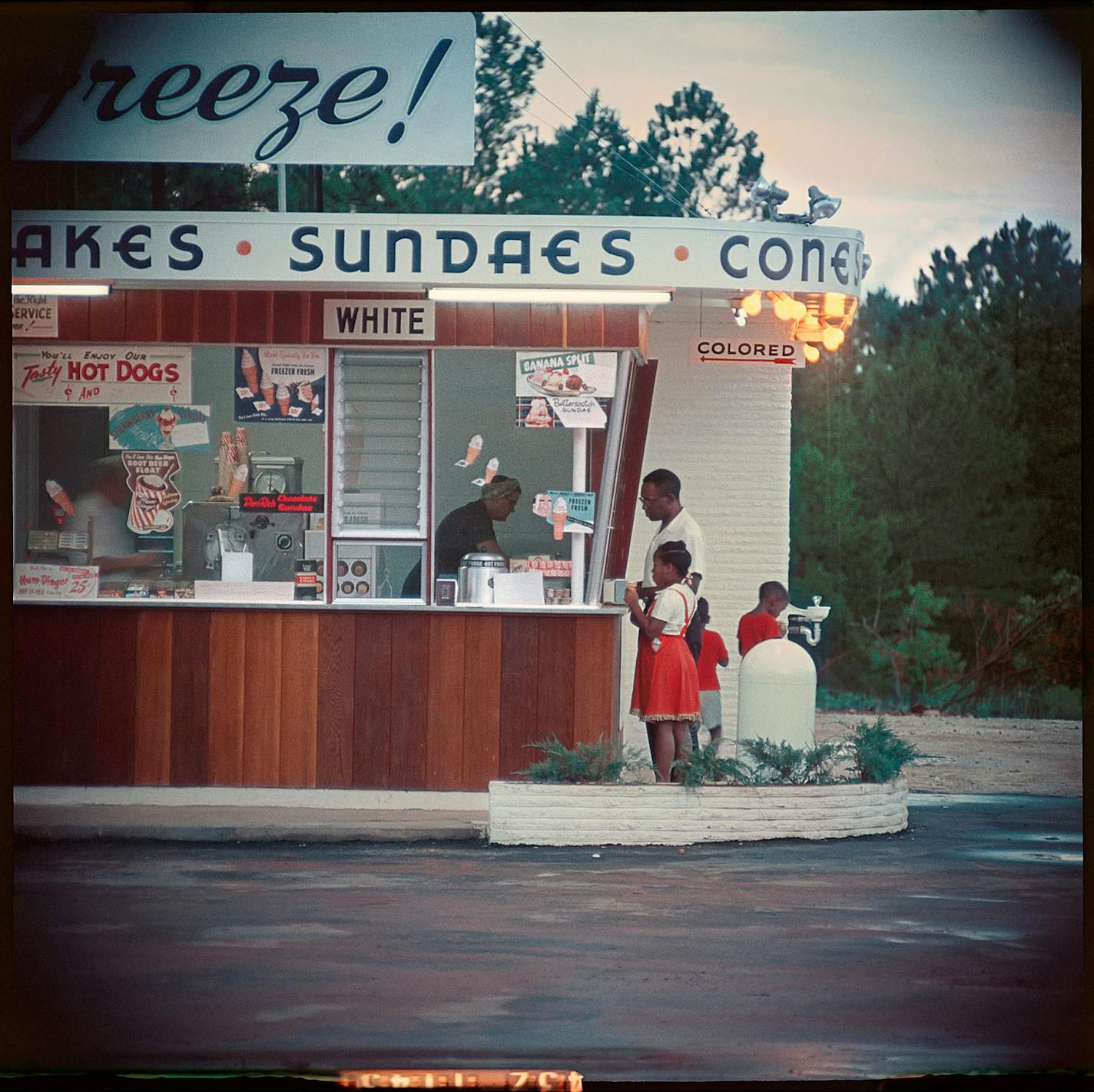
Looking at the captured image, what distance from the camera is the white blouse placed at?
1081 centimetres

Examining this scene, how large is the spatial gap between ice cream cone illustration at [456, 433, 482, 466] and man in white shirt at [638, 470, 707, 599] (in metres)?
1.40

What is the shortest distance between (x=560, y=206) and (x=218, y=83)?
24.6m

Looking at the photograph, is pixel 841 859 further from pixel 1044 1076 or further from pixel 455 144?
pixel 455 144

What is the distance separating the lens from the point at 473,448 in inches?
448

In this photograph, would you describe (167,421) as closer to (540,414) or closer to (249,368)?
(249,368)

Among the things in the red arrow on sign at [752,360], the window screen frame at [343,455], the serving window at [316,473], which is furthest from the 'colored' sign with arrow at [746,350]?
the window screen frame at [343,455]

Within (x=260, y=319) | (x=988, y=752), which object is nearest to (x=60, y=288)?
(x=260, y=319)

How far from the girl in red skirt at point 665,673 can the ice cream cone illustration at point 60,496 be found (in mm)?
3706

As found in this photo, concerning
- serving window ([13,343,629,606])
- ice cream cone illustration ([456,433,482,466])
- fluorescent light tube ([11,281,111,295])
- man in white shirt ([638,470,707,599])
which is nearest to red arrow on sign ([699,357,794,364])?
man in white shirt ([638,470,707,599])

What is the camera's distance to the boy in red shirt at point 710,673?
13.0 meters

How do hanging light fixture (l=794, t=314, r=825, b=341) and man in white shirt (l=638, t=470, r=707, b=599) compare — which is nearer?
man in white shirt (l=638, t=470, r=707, b=599)

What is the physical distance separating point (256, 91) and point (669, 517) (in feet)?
12.9

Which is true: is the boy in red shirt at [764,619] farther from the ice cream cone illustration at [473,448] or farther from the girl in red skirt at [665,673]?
the ice cream cone illustration at [473,448]

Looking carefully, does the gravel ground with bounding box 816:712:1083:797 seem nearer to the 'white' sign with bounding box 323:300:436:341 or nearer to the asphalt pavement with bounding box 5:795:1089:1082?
the asphalt pavement with bounding box 5:795:1089:1082
